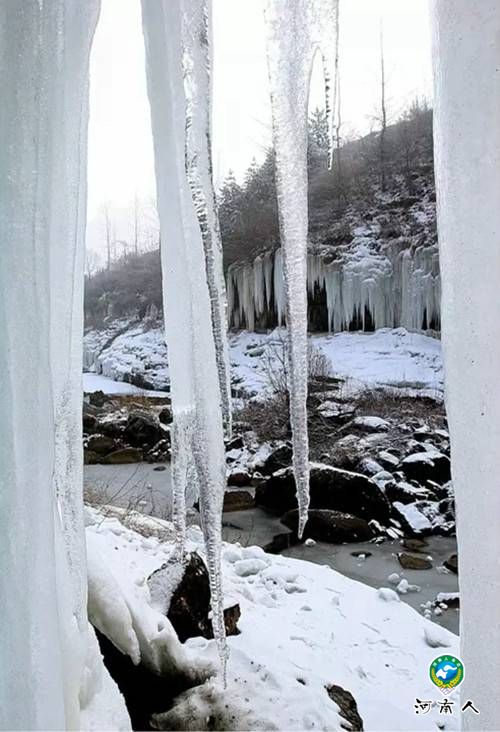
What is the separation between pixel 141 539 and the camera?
124 inches

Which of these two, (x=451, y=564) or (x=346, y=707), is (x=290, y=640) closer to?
(x=346, y=707)

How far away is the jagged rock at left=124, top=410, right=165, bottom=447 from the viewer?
774 cm

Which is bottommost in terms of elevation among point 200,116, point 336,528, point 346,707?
point 336,528

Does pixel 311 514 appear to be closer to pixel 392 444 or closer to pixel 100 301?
pixel 392 444

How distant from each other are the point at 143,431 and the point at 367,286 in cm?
525

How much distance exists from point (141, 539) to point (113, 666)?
149 cm

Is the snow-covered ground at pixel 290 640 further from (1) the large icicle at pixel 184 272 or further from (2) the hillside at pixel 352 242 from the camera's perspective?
(2) the hillside at pixel 352 242

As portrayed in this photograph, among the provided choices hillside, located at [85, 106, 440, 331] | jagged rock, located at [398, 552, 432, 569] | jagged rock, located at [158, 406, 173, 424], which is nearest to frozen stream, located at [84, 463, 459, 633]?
jagged rock, located at [398, 552, 432, 569]

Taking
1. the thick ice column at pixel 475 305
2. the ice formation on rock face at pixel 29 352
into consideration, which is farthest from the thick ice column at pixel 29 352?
the thick ice column at pixel 475 305

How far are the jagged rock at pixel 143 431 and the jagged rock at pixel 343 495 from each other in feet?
8.97

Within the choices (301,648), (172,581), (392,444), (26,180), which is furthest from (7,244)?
(392,444)

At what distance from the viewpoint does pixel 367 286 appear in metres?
10.5

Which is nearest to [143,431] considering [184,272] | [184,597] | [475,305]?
[184,597]

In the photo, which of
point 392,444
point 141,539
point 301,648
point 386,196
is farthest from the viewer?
point 386,196
